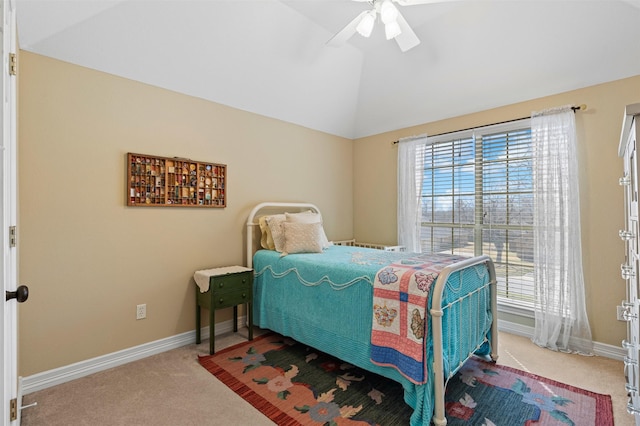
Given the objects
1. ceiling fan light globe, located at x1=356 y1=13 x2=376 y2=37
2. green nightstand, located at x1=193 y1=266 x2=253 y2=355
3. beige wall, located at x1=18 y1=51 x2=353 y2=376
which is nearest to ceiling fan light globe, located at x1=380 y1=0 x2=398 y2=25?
ceiling fan light globe, located at x1=356 y1=13 x2=376 y2=37

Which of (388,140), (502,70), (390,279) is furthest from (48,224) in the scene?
(502,70)

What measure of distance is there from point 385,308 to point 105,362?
2.23 m

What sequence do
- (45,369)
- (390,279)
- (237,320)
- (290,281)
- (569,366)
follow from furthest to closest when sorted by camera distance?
(237,320), (290,281), (569,366), (45,369), (390,279)

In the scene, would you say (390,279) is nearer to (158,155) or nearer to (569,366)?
(569,366)

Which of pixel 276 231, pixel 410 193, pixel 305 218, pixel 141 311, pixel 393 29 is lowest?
pixel 141 311

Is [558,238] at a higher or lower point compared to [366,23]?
lower

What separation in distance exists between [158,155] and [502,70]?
3.27 meters

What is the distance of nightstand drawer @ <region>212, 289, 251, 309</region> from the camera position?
109 inches

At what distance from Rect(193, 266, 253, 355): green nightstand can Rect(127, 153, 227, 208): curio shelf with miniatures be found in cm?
69

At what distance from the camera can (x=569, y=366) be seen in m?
2.52

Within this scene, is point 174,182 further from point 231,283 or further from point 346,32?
point 346,32

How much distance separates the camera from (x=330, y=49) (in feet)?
10.8

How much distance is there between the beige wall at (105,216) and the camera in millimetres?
2193

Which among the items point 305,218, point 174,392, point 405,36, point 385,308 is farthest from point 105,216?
point 405,36
